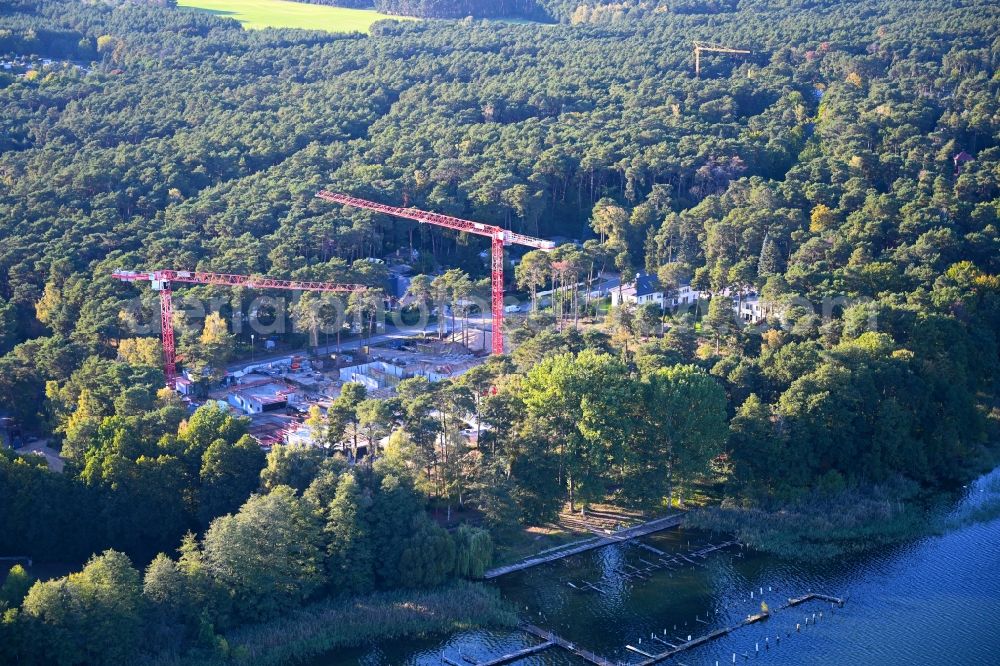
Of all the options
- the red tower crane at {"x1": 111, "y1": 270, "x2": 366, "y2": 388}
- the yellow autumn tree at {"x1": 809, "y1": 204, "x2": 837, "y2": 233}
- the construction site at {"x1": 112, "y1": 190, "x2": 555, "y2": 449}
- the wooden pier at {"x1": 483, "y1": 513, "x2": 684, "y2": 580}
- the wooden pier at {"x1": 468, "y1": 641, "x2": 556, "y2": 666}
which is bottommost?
the wooden pier at {"x1": 468, "y1": 641, "x2": 556, "y2": 666}

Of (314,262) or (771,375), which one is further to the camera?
(314,262)

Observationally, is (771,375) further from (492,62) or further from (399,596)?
(492,62)

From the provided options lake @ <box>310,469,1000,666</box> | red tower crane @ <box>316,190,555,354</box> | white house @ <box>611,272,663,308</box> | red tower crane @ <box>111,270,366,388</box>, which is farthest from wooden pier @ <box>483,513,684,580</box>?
red tower crane @ <box>111,270,366,388</box>

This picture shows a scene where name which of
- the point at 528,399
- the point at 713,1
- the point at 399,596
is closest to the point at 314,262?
Answer: the point at 528,399

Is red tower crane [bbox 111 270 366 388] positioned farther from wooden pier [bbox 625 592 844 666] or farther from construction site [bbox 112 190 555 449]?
wooden pier [bbox 625 592 844 666]

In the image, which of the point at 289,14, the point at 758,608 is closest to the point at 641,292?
the point at 758,608
